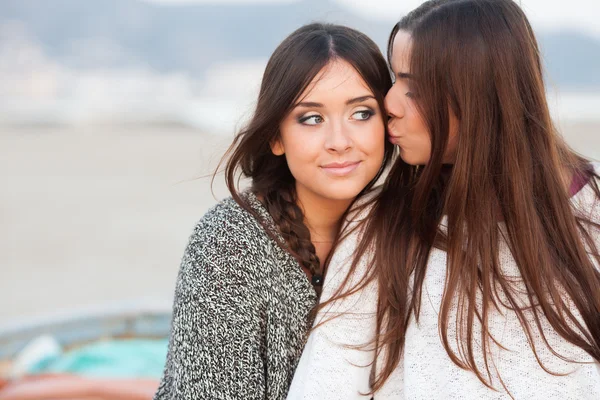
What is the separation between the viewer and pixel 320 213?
2549 millimetres

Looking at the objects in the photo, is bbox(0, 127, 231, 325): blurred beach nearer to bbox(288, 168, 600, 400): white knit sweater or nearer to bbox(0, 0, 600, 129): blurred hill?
bbox(288, 168, 600, 400): white knit sweater

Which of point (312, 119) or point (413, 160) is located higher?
point (312, 119)

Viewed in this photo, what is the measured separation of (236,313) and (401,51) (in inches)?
40.0

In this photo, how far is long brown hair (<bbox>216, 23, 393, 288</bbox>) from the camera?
7.60 ft

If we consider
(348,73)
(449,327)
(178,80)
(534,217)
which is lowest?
(178,80)

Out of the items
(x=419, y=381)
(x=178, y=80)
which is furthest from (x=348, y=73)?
(x=178, y=80)

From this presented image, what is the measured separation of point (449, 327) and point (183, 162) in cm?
1138

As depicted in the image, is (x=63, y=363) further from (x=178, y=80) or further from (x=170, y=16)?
(x=170, y=16)

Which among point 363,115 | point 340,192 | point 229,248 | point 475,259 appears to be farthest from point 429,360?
point 363,115

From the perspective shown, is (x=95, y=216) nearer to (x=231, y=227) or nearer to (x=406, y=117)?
(x=231, y=227)

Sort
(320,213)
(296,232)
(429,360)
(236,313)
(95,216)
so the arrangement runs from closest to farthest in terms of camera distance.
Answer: (429,360) → (236,313) → (296,232) → (320,213) → (95,216)

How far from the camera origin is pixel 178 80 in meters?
37.0

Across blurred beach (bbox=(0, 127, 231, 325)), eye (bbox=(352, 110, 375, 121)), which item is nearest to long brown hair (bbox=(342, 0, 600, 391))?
eye (bbox=(352, 110, 375, 121))

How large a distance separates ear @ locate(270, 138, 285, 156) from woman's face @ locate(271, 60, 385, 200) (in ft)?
0.38
